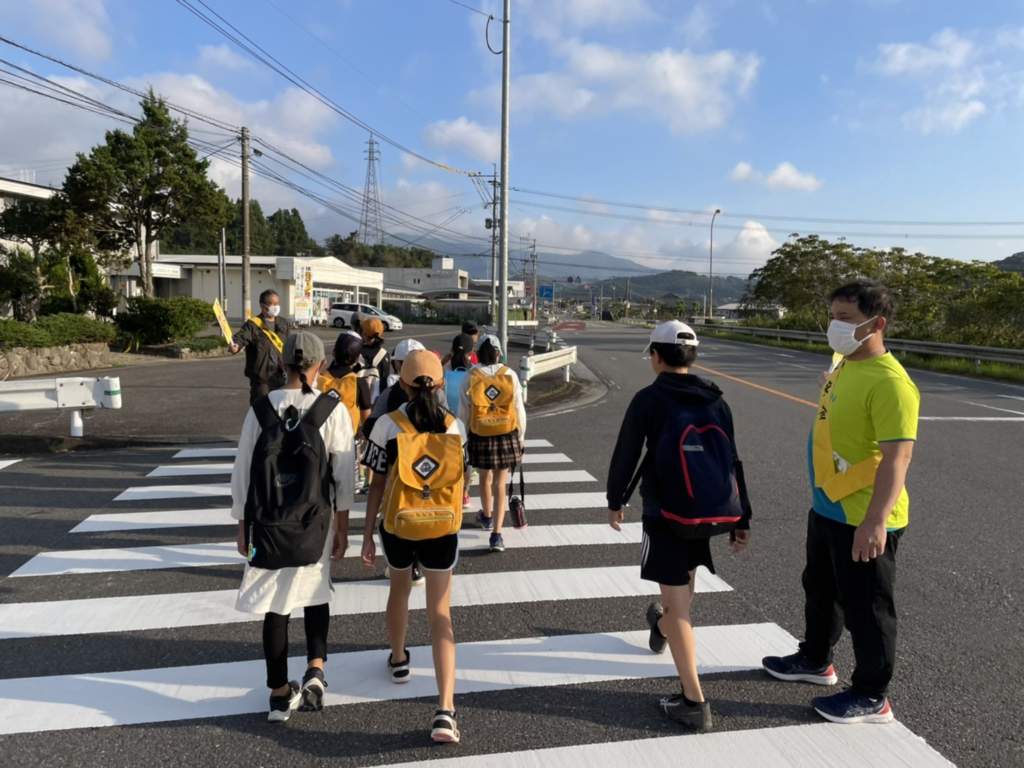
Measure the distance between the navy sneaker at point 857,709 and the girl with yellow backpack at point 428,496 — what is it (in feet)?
5.50

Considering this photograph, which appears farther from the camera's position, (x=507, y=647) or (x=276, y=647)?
(x=507, y=647)

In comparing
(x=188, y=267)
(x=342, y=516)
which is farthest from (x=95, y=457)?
(x=188, y=267)

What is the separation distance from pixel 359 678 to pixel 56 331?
714 inches

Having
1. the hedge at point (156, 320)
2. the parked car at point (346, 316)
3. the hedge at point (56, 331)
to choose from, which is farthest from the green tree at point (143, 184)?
the parked car at point (346, 316)

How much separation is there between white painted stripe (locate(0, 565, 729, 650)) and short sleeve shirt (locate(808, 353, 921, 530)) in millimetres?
1775

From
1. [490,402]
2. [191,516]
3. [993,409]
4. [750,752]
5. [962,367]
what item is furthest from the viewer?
[962,367]

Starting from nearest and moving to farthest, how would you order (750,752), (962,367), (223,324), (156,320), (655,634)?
(750,752) → (655,634) → (223,324) → (962,367) → (156,320)

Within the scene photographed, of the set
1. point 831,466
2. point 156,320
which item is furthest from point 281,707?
point 156,320

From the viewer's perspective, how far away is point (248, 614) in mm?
4023

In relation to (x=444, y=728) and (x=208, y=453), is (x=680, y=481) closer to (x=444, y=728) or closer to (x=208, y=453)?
(x=444, y=728)

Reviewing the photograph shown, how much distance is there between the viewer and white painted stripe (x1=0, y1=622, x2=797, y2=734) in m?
3.04

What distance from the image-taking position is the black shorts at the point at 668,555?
2.93 meters

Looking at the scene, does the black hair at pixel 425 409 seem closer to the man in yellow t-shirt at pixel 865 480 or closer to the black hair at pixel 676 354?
the black hair at pixel 676 354

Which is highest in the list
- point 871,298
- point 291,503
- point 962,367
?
point 871,298
